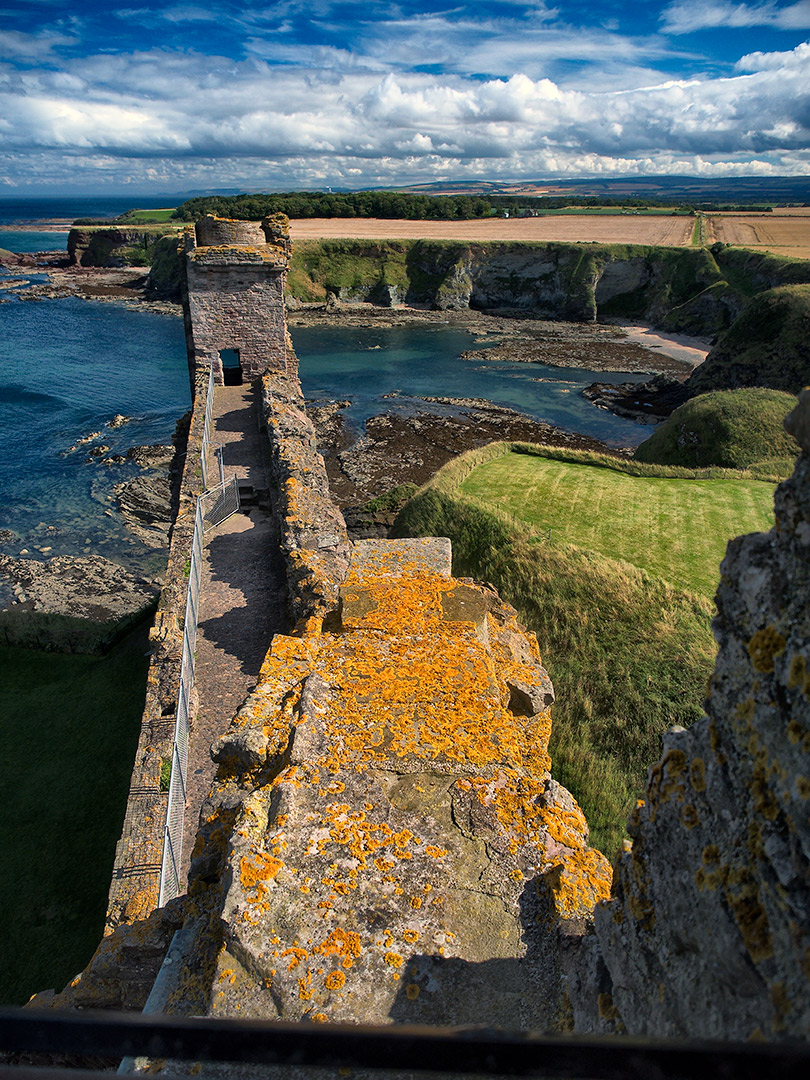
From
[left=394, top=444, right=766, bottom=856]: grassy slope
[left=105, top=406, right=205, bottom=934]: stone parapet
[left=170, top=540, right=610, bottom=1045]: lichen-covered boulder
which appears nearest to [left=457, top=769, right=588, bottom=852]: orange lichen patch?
[left=170, top=540, right=610, bottom=1045]: lichen-covered boulder

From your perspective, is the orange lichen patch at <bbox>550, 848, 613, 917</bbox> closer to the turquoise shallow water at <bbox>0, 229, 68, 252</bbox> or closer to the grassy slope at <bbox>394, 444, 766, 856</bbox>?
the grassy slope at <bbox>394, 444, 766, 856</bbox>

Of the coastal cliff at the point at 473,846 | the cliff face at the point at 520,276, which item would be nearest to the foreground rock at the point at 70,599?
the coastal cliff at the point at 473,846

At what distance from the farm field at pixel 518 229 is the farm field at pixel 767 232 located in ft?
14.8

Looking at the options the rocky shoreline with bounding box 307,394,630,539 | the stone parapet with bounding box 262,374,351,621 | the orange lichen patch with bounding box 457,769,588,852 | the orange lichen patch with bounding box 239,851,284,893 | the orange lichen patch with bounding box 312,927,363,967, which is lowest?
the rocky shoreline with bounding box 307,394,630,539

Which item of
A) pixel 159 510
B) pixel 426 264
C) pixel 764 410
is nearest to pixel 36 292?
pixel 426 264

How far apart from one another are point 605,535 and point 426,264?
7624cm

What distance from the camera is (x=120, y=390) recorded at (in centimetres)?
4612

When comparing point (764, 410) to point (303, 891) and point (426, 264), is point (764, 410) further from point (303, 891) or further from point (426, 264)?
point (426, 264)

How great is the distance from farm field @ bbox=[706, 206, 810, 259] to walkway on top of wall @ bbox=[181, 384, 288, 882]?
238 feet

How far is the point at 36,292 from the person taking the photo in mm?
84375

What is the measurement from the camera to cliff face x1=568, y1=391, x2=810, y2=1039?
6.18ft

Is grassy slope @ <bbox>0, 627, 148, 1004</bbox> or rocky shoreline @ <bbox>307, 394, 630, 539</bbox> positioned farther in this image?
rocky shoreline @ <bbox>307, 394, 630, 539</bbox>

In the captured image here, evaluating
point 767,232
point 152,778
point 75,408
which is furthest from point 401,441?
point 767,232

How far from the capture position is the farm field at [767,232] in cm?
7419
